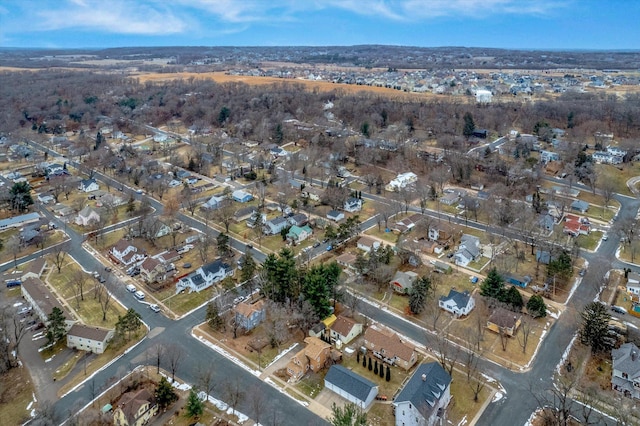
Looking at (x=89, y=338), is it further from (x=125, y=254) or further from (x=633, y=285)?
(x=633, y=285)

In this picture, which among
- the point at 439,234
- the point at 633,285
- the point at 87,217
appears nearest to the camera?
the point at 633,285

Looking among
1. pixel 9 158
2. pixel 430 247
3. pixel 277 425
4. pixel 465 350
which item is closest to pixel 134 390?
pixel 277 425

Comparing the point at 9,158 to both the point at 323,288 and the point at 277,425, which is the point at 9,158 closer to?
the point at 323,288

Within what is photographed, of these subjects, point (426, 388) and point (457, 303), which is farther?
point (457, 303)

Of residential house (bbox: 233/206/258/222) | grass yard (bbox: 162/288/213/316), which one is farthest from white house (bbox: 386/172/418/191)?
grass yard (bbox: 162/288/213/316)

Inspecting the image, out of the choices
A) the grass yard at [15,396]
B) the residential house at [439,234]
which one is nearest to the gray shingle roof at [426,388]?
the grass yard at [15,396]

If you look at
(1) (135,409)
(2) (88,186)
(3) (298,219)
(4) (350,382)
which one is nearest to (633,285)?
(4) (350,382)

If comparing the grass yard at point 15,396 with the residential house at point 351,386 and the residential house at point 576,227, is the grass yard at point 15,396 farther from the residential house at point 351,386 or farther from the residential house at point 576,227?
the residential house at point 576,227
